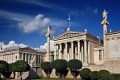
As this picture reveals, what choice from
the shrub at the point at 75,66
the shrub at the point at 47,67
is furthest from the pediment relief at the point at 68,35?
the shrub at the point at 75,66

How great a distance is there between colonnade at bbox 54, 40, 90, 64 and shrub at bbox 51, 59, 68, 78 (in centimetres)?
611

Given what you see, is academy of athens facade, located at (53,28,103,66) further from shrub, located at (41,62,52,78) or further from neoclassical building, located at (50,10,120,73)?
shrub, located at (41,62,52,78)

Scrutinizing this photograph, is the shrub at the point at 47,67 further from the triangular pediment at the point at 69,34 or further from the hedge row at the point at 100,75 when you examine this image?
the hedge row at the point at 100,75

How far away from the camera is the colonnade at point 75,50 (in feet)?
152

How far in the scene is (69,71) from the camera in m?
42.7

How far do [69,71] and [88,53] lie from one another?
8.01 meters

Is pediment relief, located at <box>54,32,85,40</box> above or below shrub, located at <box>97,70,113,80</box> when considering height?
above

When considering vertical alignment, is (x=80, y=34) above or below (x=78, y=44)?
above

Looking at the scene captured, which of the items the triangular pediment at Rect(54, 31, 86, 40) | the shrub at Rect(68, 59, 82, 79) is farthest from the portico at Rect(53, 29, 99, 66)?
the shrub at Rect(68, 59, 82, 79)

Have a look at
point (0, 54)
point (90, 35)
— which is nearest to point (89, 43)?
point (90, 35)

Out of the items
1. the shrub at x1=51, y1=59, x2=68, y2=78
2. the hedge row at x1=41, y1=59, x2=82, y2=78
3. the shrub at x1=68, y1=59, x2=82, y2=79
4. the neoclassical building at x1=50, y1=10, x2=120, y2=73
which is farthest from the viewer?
the shrub at x1=51, y1=59, x2=68, y2=78

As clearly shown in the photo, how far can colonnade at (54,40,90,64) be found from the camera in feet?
152

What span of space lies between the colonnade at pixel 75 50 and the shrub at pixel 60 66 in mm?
6110

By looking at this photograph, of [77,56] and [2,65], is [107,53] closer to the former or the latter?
[77,56]
